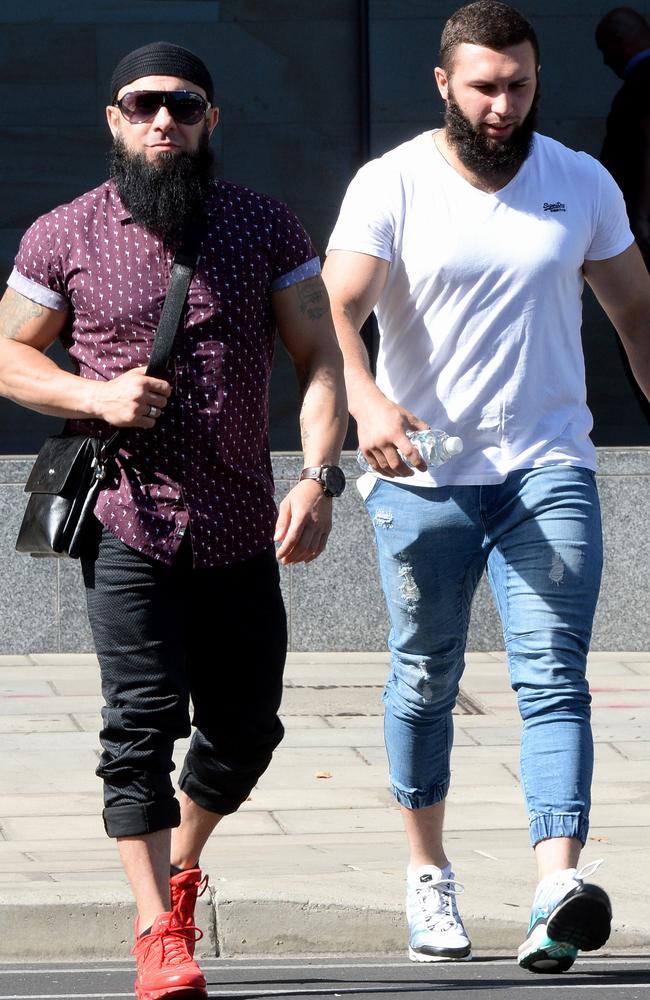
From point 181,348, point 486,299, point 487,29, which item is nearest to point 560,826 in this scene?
point 486,299

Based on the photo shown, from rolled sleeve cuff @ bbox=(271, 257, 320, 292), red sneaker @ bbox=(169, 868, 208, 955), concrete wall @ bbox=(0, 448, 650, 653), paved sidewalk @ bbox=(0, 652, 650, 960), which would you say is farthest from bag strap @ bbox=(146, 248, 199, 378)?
concrete wall @ bbox=(0, 448, 650, 653)

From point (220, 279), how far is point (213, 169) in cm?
29

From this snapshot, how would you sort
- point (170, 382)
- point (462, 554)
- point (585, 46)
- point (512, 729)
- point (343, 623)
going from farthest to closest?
1. point (585, 46)
2. point (343, 623)
3. point (512, 729)
4. point (462, 554)
5. point (170, 382)

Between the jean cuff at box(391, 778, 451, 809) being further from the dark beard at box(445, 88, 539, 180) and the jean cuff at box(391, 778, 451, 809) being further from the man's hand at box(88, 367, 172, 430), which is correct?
the dark beard at box(445, 88, 539, 180)

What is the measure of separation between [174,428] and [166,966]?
3.52 ft

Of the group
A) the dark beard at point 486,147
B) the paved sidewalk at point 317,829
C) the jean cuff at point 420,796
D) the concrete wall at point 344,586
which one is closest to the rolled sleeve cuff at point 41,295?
the dark beard at point 486,147

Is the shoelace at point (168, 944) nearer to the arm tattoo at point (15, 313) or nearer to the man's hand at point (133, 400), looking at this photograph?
the man's hand at point (133, 400)

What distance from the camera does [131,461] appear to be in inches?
160

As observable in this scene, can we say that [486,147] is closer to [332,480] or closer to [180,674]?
[332,480]

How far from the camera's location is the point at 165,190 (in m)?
4.05

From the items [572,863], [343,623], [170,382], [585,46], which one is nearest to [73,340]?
[170,382]

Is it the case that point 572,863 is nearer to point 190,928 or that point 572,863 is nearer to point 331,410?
point 190,928

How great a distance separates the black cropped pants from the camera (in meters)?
3.95

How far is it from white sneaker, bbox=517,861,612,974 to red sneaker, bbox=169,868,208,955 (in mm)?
701
